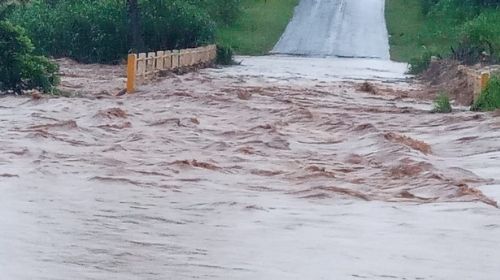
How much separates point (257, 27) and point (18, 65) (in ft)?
112

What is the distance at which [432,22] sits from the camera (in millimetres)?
58625

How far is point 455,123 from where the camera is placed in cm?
2088

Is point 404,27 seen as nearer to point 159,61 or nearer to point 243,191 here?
point 159,61

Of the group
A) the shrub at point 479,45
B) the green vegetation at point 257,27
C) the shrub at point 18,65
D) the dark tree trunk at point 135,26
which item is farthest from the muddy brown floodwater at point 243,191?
the green vegetation at point 257,27

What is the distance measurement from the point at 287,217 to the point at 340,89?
19.7 metres

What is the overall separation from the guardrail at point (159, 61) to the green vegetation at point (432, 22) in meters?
7.74

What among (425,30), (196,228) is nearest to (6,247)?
(196,228)

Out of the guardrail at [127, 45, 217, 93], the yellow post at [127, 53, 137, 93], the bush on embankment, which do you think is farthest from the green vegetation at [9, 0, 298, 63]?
the yellow post at [127, 53, 137, 93]

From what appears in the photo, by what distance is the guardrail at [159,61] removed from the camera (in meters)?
29.4

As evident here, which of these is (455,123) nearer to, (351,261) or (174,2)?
(351,261)

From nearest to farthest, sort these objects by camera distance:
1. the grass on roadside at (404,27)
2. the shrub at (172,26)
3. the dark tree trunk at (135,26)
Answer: the dark tree trunk at (135,26) < the shrub at (172,26) < the grass on roadside at (404,27)

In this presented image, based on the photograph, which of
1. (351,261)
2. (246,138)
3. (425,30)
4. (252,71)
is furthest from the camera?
(425,30)

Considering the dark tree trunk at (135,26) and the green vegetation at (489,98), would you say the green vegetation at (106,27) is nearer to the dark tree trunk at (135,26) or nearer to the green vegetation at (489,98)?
the dark tree trunk at (135,26)

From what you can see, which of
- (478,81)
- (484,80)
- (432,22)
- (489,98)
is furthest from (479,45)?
(432,22)
